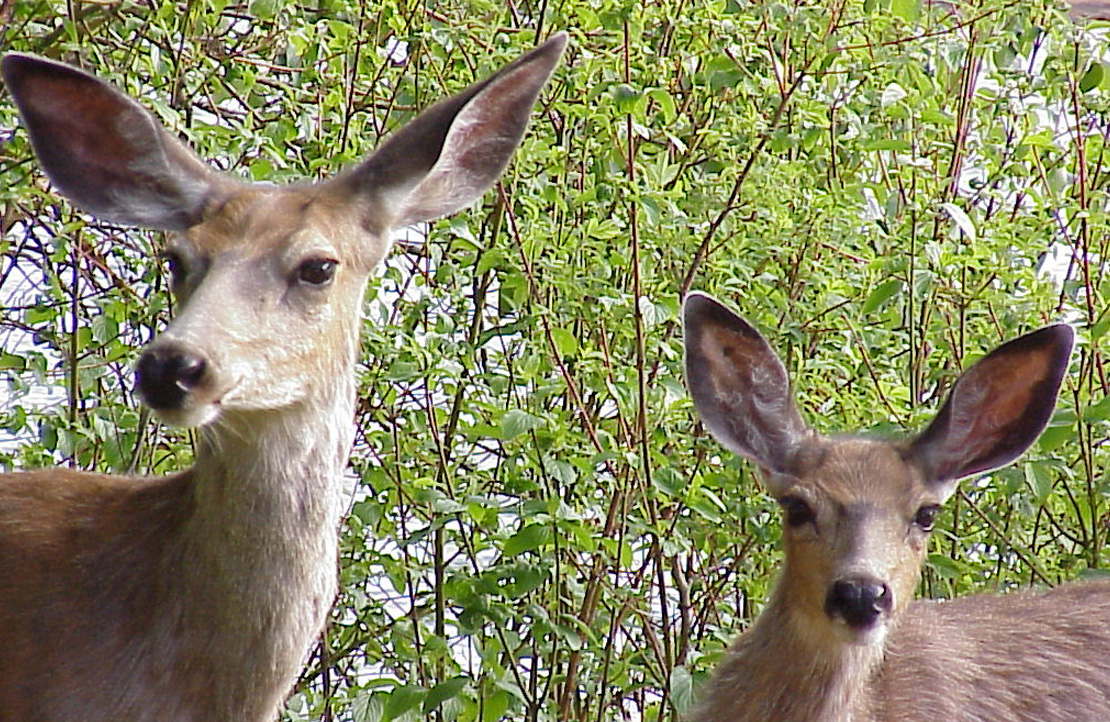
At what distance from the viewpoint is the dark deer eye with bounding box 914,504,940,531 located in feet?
16.0

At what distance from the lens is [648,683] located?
5.91 m

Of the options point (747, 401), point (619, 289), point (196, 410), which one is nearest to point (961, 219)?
point (747, 401)

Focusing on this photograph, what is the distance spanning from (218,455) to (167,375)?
44cm

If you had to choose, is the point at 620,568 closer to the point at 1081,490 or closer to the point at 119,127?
the point at 1081,490

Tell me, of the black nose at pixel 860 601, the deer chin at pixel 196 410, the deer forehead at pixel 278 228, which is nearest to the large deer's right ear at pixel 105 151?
the deer forehead at pixel 278 228

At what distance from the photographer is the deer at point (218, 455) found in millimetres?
4340

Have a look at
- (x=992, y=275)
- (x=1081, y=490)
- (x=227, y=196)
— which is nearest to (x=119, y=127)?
(x=227, y=196)

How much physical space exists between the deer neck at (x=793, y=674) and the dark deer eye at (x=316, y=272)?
1.28 m

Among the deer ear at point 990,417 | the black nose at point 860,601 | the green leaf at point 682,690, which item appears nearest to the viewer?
the black nose at point 860,601

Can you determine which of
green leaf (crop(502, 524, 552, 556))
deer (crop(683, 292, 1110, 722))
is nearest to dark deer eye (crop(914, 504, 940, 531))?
deer (crop(683, 292, 1110, 722))

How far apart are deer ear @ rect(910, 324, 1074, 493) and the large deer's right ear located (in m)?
1.70

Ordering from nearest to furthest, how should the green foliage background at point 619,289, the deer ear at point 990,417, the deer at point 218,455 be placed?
the deer at point 218,455
the deer ear at point 990,417
the green foliage background at point 619,289

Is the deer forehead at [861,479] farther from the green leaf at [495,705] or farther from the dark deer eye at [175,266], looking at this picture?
A: the dark deer eye at [175,266]

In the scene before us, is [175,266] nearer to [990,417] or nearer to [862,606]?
[862,606]
